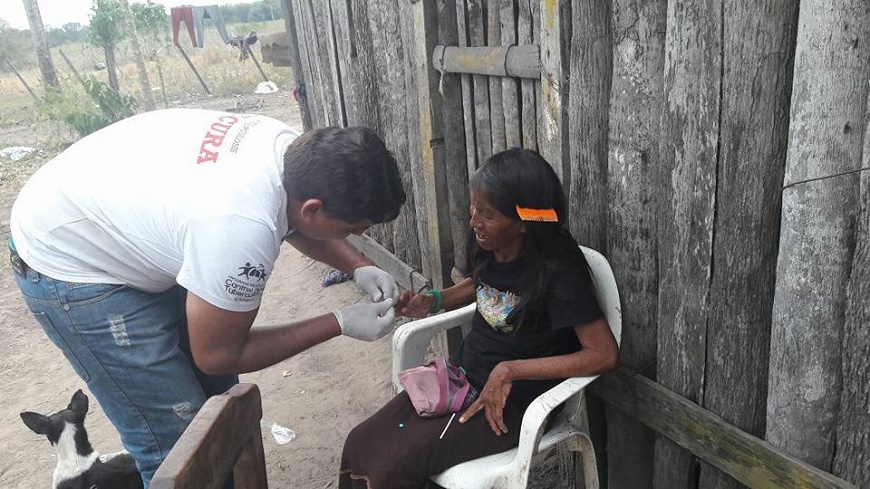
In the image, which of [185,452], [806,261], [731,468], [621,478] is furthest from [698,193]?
[185,452]

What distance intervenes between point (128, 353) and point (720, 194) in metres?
1.81

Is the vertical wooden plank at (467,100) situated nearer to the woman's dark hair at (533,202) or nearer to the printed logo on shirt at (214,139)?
the woman's dark hair at (533,202)

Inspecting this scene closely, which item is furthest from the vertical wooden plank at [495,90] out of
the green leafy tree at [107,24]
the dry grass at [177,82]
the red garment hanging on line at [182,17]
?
the red garment hanging on line at [182,17]

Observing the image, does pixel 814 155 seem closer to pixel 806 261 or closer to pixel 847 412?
pixel 806 261

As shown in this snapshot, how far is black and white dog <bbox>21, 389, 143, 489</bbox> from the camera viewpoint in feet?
9.34

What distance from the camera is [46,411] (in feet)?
14.1

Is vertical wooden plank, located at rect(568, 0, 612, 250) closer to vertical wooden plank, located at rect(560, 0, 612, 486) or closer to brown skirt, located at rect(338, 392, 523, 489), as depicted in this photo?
vertical wooden plank, located at rect(560, 0, 612, 486)

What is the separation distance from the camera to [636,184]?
2145 millimetres

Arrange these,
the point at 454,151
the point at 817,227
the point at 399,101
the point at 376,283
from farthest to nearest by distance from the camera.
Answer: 1. the point at 399,101
2. the point at 454,151
3. the point at 376,283
4. the point at 817,227

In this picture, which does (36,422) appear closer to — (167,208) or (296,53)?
(167,208)

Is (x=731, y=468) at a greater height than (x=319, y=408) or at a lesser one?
greater

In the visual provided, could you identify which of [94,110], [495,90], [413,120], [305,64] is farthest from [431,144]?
[94,110]

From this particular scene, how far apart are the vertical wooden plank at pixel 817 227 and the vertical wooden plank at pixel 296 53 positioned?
196 inches

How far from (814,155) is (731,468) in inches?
37.6
